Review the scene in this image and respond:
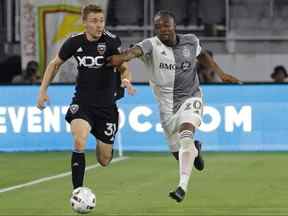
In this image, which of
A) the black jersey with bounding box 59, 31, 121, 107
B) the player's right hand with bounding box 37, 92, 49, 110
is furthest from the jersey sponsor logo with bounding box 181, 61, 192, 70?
the player's right hand with bounding box 37, 92, 49, 110

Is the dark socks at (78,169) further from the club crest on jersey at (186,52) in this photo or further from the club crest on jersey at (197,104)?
the club crest on jersey at (186,52)

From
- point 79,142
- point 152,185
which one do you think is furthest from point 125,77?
point 152,185

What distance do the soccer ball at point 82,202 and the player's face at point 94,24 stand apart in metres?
1.82

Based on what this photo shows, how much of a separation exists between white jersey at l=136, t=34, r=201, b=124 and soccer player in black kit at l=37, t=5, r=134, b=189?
0.37 meters

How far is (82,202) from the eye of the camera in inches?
457

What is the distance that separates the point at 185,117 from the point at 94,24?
1.46 metres

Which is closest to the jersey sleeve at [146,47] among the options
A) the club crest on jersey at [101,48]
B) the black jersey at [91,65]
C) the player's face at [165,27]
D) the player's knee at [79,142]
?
the player's face at [165,27]

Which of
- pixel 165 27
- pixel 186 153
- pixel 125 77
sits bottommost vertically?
pixel 186 153

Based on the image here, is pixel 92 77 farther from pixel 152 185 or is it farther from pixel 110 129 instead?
pixel 152 185

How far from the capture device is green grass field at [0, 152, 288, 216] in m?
12.2

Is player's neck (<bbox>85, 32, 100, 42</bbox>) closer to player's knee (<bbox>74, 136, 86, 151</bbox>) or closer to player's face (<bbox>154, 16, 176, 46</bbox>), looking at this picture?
player's face (<bbox>154, 16, 176, 46</bbox>)

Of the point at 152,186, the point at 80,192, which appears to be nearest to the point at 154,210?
the point at 80,192

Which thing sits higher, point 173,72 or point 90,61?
point 90,61

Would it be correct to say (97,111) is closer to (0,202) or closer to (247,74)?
(0,202)
